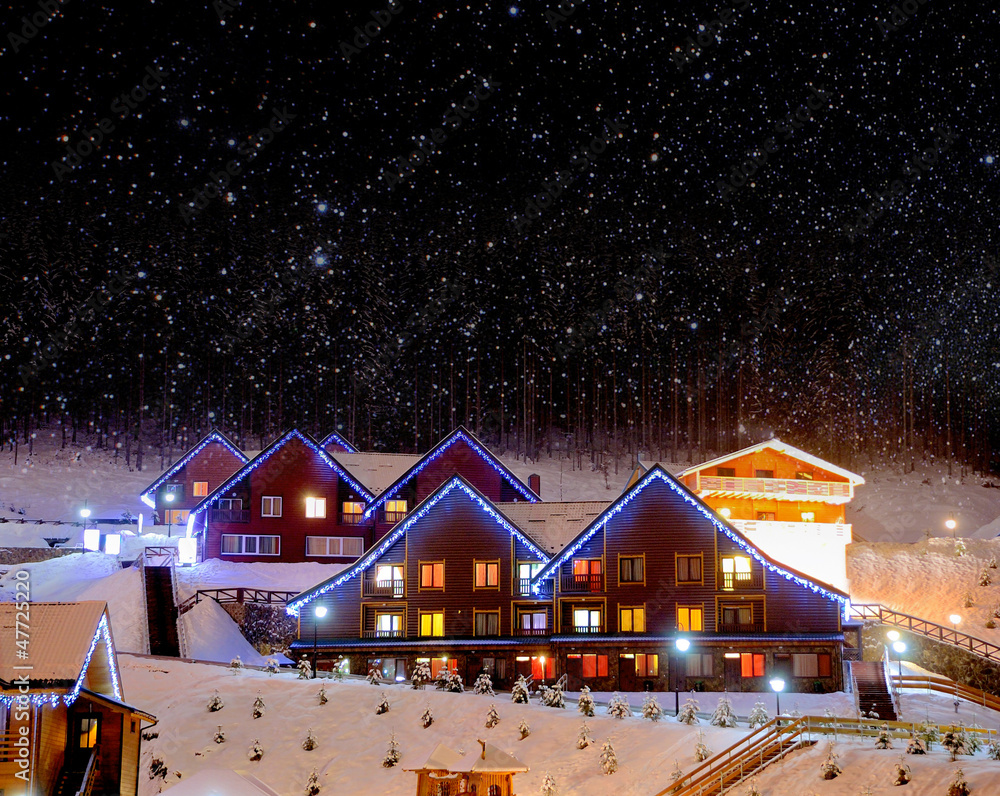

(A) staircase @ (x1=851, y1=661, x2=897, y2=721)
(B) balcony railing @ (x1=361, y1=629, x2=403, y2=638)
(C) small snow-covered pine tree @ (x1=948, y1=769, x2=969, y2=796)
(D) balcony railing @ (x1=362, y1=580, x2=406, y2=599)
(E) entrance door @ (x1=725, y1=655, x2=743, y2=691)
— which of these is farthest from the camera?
(D) balcony railing @ (x1=362, y1=580, x2=406, y2=599)

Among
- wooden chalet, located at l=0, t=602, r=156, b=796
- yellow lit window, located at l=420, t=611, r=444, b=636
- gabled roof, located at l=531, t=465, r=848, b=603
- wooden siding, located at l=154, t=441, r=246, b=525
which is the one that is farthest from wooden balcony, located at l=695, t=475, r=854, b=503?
wooden chalet, located at l=0, t=602, r=156, b=796

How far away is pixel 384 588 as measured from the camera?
39.8m

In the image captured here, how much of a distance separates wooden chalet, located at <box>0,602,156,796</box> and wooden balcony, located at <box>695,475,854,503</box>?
1357 inches

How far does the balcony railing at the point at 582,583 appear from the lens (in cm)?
3891

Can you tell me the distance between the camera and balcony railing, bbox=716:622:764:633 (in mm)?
37500

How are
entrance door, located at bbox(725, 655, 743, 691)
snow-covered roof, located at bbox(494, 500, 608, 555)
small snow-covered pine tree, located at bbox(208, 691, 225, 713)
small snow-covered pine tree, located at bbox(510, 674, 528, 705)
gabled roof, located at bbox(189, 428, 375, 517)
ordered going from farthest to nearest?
1. gabled roof, located at bbox(189, 428, 375, 517)
2. snow-covered roof, located at bbox(494, 500, 608, 555)
3. entrance door, located at bbox(725, 655, 743, 691)
4. small snow-covered pine tree, located at bbox(510, 674, 528, 705)
5. small snow-covered pine tree, located at bbox(208, 691, 225, 713)

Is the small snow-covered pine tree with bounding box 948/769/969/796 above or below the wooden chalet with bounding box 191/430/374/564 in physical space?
below

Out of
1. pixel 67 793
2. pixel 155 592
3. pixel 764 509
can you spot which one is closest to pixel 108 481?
pixel 155 592

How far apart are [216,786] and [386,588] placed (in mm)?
20946

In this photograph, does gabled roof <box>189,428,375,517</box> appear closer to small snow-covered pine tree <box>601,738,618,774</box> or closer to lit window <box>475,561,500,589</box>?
lit window <box>475,561,500,589</box>

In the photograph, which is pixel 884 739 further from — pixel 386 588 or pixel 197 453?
pixel 197 453

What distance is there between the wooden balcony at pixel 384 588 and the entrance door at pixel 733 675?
14490 mm

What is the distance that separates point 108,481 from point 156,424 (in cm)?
1739

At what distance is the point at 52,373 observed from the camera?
10206 cm
